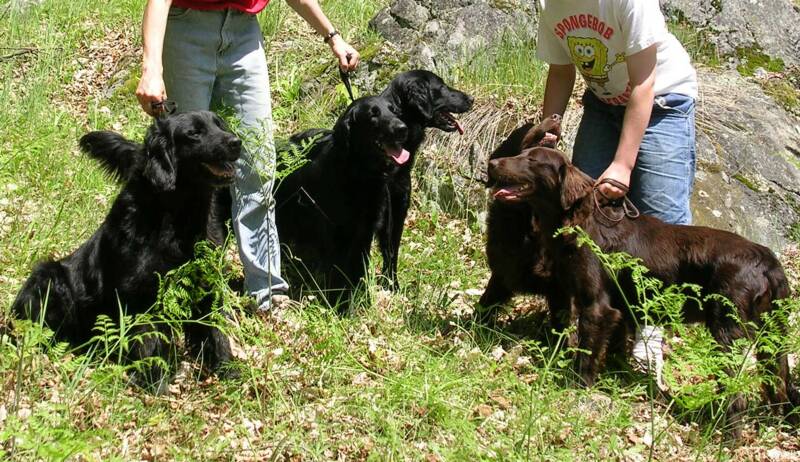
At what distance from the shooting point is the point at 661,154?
15.2 feet

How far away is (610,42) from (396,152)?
5.60 feet

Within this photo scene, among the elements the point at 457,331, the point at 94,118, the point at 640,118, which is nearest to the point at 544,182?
the point at 640,118

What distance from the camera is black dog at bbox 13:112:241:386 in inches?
156

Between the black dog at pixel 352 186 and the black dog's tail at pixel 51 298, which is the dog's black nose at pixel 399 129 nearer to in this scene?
the black dog at pixel 352 186

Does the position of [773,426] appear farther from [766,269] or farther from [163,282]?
[163,282]

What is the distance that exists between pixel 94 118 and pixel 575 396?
5.32m

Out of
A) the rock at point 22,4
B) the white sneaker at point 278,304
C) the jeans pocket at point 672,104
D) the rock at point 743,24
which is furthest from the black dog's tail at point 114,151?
the rock at point 743,24

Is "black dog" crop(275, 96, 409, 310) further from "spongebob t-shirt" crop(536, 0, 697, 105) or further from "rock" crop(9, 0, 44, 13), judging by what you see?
"rock" crop(9, 0, 44, 13)

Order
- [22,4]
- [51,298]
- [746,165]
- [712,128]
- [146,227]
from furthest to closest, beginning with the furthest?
1. [22,4]
2. [712,128]
3. [746,165]
4. [51,298]
5. [146,227]

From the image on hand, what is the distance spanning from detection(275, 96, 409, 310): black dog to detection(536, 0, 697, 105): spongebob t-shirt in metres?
1.22

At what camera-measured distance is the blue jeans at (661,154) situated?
4.64 m

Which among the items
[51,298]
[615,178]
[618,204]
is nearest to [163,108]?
[51,298]

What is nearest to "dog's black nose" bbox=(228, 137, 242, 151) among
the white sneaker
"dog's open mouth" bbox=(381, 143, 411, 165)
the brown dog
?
the white sneaker

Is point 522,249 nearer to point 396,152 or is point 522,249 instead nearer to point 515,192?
point 515,192
